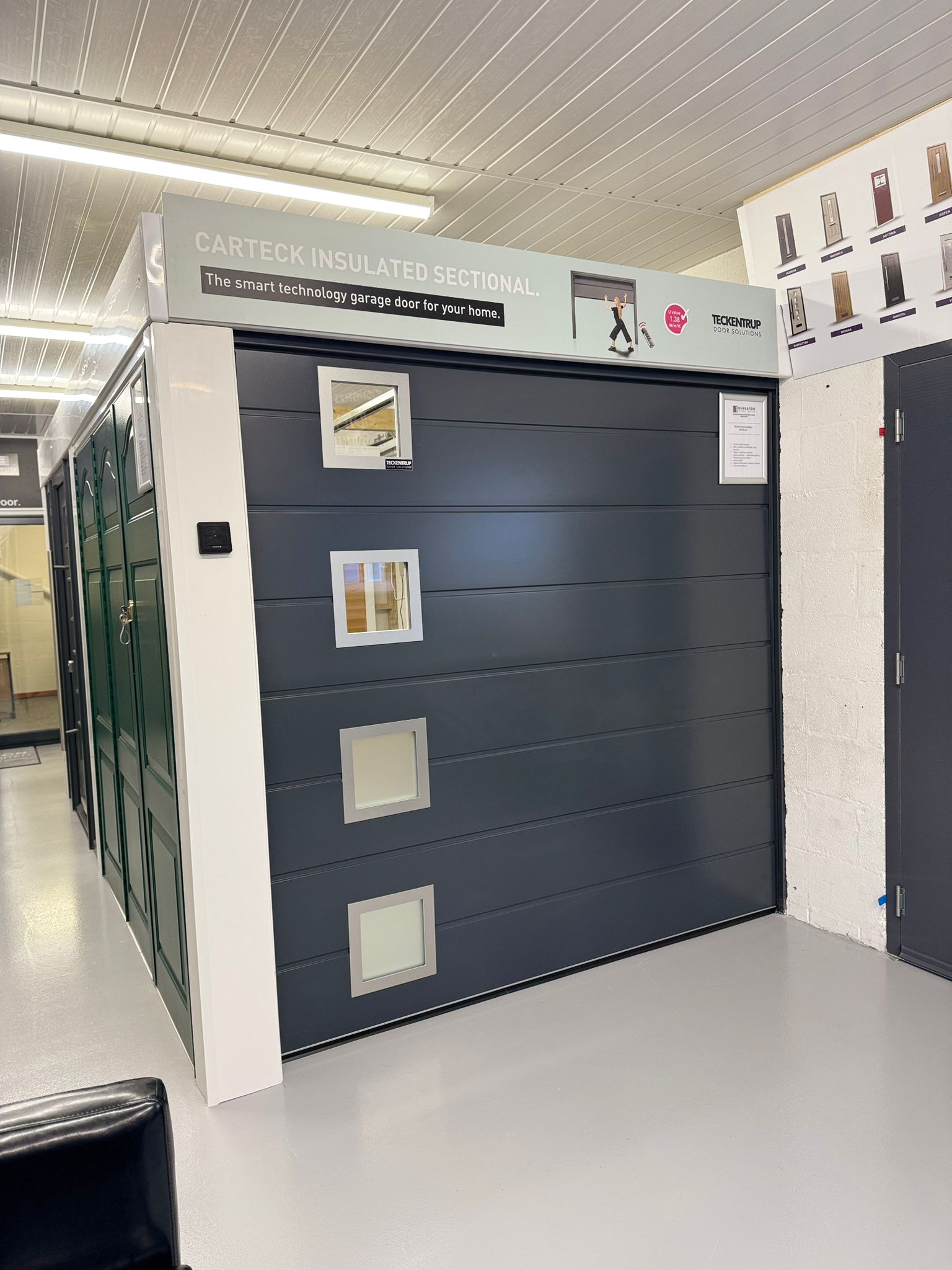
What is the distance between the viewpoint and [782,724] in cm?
384

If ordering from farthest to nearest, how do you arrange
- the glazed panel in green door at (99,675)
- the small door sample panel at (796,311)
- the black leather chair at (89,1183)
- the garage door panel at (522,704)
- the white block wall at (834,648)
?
1. the glazed panel in green door at (99,675)
2. the small door sample panel at (796,311)
3. the white block wall at (834,648)
4. the garage door panel at (522,704)
5. the black leather chair at (89,1183)

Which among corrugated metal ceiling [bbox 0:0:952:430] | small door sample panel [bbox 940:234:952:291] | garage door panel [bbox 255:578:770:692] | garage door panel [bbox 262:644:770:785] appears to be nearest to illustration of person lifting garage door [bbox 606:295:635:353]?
corrugated metal ceiling [bbox 0:0:952:430]

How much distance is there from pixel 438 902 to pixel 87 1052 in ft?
4.32

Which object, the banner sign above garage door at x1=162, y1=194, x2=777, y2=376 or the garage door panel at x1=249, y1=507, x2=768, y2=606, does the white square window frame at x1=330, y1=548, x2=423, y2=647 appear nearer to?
the garage door panel at x1=249, y1=507, x2=768, y2=606

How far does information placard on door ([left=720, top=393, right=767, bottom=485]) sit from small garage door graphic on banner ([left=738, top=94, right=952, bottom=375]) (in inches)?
9.1

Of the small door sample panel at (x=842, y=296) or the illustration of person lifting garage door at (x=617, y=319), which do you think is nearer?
the illustration of person lifting garage door at (x=617, y=319)

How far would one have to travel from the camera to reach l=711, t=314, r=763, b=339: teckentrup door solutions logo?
3490mm

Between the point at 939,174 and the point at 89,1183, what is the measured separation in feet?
12.2

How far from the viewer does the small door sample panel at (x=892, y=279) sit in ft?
10.4

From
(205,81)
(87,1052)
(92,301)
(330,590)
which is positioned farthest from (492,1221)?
(92,301)

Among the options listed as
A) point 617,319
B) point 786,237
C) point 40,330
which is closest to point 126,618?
point 617,319

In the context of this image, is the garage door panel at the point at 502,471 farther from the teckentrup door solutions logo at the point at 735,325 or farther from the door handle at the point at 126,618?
the door handle at the point at 126,618

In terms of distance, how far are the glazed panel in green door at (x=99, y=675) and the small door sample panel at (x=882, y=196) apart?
3446 millimetres

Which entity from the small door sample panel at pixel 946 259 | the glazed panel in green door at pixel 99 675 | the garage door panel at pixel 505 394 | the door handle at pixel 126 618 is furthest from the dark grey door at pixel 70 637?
the small door sample panel at pixel 946 259
